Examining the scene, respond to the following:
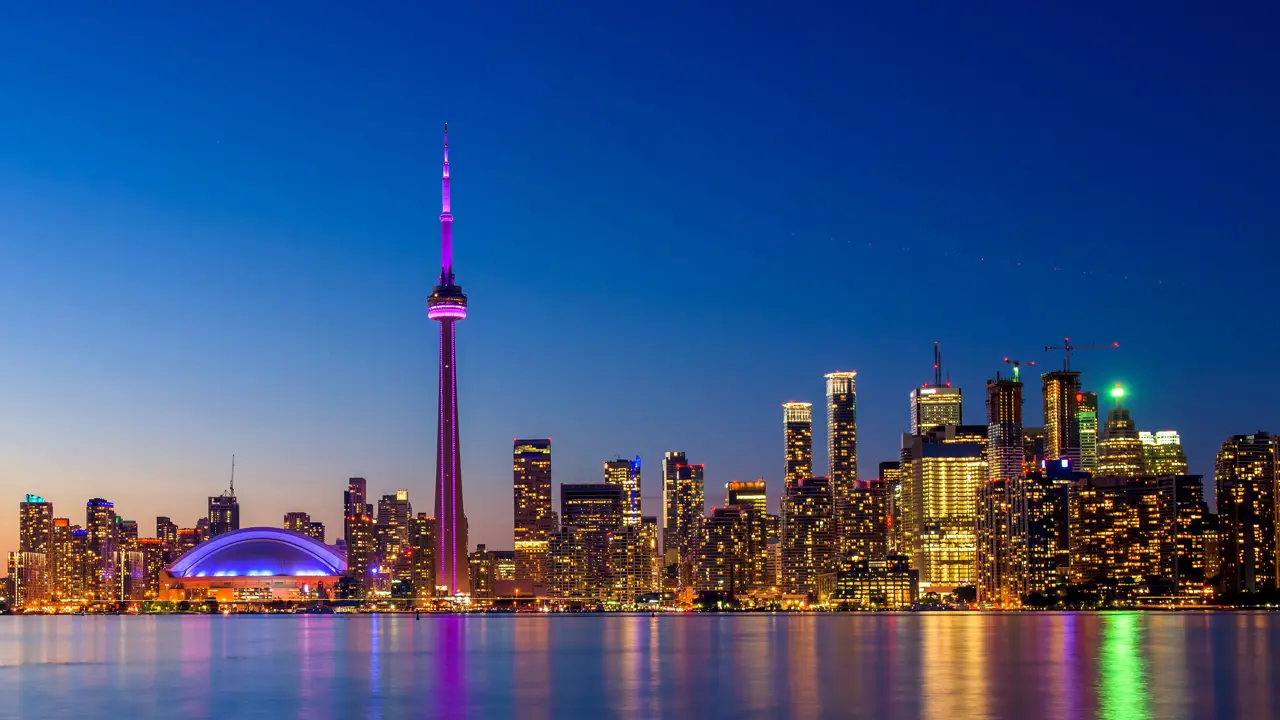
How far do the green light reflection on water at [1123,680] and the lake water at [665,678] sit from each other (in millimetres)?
134

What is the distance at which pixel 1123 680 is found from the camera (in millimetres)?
91438

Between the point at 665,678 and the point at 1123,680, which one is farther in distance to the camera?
the point at 665,678

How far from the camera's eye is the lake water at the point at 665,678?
74812 mm

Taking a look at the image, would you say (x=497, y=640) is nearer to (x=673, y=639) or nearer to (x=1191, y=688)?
(x=673, y=639)

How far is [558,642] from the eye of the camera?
162375mm

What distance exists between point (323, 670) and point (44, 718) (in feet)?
116

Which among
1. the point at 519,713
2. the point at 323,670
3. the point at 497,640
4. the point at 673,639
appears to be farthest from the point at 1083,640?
the point at 519,713

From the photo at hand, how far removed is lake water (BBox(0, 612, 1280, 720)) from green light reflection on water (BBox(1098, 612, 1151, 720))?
0.44 feet

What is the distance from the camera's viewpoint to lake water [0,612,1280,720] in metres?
74.8

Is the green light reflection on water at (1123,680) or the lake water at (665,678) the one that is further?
the lake water at (665,678)

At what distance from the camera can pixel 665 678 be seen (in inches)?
3797

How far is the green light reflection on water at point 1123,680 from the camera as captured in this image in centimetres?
7175

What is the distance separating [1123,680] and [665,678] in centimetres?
2620

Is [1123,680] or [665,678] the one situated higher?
→ [1123,680]
